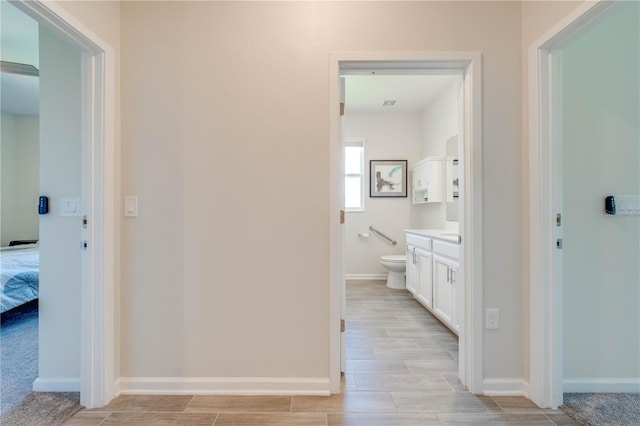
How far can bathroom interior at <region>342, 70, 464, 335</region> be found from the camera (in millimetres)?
3574

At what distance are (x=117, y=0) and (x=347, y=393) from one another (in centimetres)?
273

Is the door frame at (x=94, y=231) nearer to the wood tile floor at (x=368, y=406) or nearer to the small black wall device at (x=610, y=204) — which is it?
the wood tile floor at (x=368, y=406)

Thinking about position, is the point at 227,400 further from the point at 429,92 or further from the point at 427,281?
the point at 429,92

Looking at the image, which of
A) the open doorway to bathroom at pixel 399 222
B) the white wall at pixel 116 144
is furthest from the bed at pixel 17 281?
the open doorway to bathroom at pixel 399 222

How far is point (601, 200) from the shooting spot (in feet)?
6.05

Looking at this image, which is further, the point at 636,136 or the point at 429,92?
the point at 429,92

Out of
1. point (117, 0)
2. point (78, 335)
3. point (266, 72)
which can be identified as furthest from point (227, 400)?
point (117, 0)

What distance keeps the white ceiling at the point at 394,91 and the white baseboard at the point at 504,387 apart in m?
3.04

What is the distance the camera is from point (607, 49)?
1.86 metres

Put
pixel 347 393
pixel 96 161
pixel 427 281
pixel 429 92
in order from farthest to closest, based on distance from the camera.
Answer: pixel 429 92, pixel 427 281, pixel 347 393, pixel 96 161

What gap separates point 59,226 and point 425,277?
10.2 ft

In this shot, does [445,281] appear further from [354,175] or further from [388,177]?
[354,175]

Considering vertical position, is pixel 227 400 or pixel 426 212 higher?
pixel 426 212

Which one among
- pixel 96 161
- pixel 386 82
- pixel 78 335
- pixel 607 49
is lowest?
pixel 78 335
